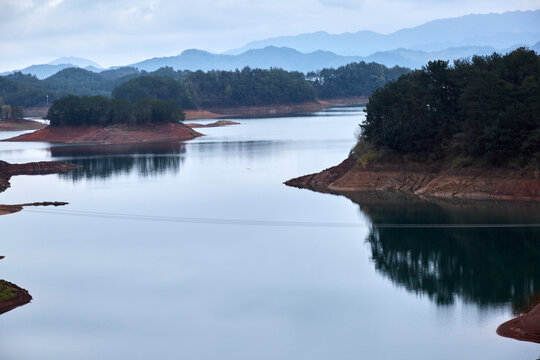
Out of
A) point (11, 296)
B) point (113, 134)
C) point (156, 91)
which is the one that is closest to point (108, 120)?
point (113, 134)

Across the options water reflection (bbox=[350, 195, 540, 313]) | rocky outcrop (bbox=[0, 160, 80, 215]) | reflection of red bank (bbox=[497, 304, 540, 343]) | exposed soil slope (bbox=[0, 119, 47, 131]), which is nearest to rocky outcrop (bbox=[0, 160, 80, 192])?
rocky outcrop (bbox=[0, 160, 80, 215])

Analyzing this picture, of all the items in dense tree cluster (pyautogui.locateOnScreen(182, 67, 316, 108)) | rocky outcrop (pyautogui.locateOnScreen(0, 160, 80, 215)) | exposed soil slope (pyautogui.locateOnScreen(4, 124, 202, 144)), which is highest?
dense tree cluster (pyautogui.locateOnScreen(182, 67, 316, 108))

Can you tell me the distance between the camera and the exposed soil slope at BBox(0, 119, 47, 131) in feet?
488

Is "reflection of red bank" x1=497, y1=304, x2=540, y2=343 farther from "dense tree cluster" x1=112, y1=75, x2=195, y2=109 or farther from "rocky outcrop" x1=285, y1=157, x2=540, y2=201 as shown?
"dense tree cluster" x1=112, y1=75, x2=195, y2=109

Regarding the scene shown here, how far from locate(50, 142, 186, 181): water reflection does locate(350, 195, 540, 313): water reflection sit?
29885mm

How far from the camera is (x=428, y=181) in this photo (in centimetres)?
5388

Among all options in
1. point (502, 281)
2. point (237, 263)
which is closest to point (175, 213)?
point (237, 263)

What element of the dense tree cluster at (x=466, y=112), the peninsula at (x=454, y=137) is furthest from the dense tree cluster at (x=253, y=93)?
the peninsula at (x=454, y=137)

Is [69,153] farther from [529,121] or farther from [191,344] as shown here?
[191,344]

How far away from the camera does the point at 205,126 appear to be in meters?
143

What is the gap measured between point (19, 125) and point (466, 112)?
112 meters

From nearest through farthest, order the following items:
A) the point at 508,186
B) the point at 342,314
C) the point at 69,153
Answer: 1. the point at 342,314
2. the point at 508,186
3. the point at 69,153

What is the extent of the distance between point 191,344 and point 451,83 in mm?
36840

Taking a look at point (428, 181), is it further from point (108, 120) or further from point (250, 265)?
point (108, 120)
